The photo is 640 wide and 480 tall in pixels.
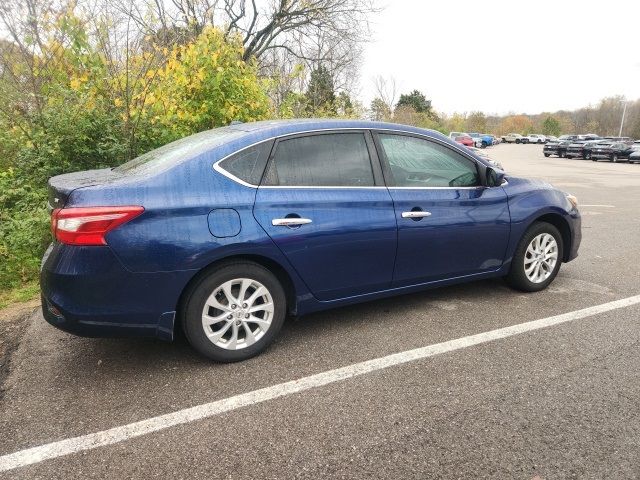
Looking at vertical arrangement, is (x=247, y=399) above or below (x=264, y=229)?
below

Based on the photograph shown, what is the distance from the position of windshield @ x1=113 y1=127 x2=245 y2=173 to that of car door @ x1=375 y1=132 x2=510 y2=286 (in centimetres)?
114

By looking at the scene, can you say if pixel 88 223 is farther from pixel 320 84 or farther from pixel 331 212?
pixel 320 84

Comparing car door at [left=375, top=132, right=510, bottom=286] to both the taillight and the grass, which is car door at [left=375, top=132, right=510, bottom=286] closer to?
the taillight

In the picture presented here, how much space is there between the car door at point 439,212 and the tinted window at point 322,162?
0.20 m

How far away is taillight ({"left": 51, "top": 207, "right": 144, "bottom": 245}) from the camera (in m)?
2.61

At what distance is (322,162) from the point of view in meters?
3.34

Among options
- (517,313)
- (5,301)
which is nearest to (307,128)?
(517,313)

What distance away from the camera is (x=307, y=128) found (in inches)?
132

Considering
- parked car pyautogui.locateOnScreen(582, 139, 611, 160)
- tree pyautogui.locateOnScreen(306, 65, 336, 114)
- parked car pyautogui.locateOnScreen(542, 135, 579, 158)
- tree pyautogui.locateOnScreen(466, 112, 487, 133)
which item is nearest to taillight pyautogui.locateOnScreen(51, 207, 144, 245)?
tree pyautogui.locateOnScreen(306, 65, 336, 114)

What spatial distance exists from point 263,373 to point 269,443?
2.28 ft

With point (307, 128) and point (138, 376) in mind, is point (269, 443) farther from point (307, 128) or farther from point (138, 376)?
point (307, 128)

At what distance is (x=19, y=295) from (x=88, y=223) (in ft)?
7.49

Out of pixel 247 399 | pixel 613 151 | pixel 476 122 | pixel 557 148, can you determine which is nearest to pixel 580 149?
pixel 557 148

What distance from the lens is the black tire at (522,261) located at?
4234 mm
